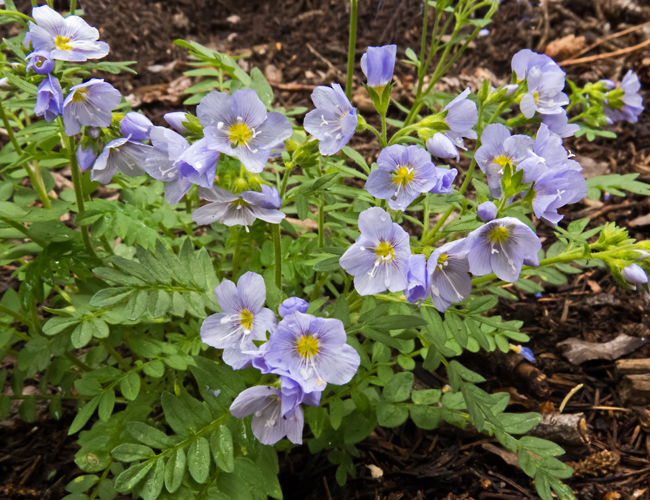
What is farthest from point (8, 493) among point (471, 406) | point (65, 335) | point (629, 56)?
point (629, 56)

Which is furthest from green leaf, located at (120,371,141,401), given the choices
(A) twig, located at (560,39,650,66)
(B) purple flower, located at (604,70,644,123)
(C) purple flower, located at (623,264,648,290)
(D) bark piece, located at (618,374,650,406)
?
(A) twig, located at (560,39,650,66)

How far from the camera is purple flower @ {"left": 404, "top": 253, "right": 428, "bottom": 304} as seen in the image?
1.32 meters

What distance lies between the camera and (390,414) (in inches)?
72.9

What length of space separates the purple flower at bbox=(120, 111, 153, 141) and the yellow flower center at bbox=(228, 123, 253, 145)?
1.08 ft

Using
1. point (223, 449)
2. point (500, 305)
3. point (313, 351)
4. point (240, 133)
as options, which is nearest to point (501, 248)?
point (313, 351)

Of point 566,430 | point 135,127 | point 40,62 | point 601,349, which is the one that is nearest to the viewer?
point 40,62

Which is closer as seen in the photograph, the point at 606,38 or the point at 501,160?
the point at 501,160

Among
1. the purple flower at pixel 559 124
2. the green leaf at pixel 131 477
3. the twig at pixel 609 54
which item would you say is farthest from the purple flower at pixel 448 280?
the twig at pixel 609 54

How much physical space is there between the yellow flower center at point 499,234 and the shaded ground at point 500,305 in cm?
117

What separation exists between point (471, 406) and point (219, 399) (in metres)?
0.78

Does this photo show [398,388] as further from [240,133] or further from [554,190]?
[240,133]

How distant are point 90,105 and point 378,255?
3.36 feet

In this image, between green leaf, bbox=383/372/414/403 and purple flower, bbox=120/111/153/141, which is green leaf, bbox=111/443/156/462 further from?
purple flower, bbox=120/111/153/141

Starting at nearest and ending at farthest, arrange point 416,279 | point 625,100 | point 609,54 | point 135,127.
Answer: point 416,279 < point 135,127 < point 625,100 < point 609,54
